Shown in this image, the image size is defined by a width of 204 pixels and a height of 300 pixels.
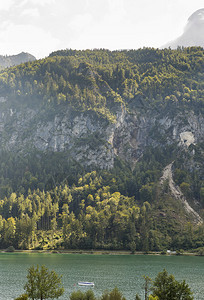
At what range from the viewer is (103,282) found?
137 m

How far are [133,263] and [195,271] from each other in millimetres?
35488

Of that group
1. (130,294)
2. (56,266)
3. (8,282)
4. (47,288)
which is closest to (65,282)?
(8,282)

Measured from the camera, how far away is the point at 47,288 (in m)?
79.1

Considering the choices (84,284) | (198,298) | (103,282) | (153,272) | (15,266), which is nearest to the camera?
(198,298)

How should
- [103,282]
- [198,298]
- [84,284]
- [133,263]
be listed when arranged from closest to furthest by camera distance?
[198,298] < [84,284] < [103,282] < [133,263]

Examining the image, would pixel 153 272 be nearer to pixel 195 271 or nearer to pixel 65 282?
pixel 195 271

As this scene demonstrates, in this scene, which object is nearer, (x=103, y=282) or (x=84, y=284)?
(x=84, y=284)

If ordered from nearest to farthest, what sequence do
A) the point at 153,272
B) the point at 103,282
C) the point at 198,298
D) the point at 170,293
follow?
the point at 170,293 → the point at 198,298 → the point at 103,282 → the point at 153,272

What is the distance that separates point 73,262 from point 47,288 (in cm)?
11778

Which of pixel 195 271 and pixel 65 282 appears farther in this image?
pixel 195 271

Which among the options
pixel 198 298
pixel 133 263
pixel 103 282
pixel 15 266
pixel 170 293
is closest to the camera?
pixel 170 293

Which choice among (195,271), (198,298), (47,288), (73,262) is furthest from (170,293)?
(73,262)

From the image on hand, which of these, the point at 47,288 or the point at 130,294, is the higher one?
the point at 47,288

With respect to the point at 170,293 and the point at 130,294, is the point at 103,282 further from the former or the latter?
the point at 170,293
